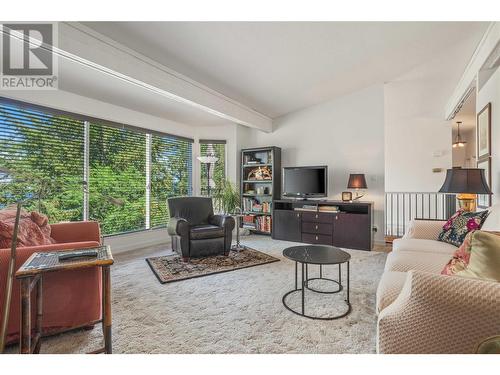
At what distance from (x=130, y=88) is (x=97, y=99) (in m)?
0.75

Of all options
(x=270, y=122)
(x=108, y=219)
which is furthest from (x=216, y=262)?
(x=270, y=122)

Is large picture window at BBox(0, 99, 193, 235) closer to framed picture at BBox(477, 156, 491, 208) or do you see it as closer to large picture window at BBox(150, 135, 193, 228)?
large picture window at BBox(150, 135, 193, 228)

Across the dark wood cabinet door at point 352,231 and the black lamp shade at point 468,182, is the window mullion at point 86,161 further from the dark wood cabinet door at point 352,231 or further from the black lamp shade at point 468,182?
the black lamp shade at point 468,182

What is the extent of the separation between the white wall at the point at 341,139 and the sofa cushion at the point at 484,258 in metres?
3.48

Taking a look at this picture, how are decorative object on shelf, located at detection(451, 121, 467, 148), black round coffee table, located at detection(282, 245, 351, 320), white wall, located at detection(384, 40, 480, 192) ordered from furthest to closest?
decorative object on shelf, located at detection(451, 121, 467, 148) → white wall, located at detection(384, 40, 480, 192) → black round coffee table, located at detection(282, 245, 351, 320)

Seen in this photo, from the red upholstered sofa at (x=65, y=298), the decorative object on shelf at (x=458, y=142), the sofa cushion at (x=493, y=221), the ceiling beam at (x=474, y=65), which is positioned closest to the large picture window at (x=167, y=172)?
the red upholstered sofa at (x=65, y=298)

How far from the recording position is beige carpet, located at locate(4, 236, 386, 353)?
62.3 inches

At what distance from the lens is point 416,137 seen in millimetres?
6152

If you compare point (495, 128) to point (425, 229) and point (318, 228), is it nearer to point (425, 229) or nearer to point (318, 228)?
point (425, 229)

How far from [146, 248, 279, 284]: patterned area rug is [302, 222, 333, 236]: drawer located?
116 cm

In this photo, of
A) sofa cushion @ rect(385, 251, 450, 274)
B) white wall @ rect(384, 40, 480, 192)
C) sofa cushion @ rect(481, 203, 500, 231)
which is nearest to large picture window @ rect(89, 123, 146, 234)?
sofa cushion @ rect(385, 251, 450, 274)

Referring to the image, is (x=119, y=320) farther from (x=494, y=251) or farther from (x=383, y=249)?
(x=383, y=249)

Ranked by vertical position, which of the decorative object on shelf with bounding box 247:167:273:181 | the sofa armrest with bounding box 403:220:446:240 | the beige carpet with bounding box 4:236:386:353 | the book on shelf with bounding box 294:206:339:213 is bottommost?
the beige carpet with bounding box 4:236:386:353

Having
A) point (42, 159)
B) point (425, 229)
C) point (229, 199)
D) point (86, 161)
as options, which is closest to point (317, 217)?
point (229, 199)
